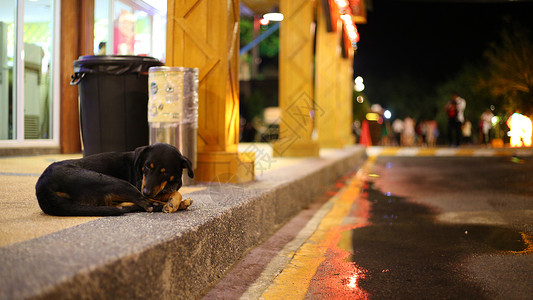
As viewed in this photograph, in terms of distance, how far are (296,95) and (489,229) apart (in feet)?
25.3

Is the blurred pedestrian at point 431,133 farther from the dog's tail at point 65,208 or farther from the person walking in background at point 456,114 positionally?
the dog's tail at point 65,208

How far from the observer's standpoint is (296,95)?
13.0 m

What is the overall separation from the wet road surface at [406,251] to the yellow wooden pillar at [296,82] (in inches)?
159

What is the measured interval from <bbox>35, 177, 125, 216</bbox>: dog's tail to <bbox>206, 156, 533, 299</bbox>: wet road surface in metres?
0.90

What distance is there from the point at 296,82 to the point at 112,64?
7.31 m

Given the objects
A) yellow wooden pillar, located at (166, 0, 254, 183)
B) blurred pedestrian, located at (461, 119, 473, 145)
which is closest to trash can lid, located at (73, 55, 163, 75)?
yellow wooden pillar, located at (166, 0, 254, 183)

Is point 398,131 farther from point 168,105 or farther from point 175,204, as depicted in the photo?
point 175,204

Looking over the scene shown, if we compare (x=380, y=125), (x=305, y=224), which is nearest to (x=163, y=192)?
(x=305, y=224)

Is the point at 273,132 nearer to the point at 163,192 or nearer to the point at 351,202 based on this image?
the point at 351,202

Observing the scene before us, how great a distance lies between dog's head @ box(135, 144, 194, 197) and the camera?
4070 mm

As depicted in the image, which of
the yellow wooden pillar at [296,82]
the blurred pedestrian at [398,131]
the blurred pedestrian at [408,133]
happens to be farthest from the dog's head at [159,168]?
the blurred pedestrian at [398,131]

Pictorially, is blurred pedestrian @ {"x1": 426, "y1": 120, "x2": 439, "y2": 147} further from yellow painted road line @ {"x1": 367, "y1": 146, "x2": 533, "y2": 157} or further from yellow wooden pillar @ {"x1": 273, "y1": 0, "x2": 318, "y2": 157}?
yellow wooden pillar @ {"x1": 273, "y1": 0, "x2": 318, "y2": 157}

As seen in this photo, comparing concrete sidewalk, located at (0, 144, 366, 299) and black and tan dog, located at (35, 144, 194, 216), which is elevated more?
black and tan dog, located at (35, 144, 194, 216)

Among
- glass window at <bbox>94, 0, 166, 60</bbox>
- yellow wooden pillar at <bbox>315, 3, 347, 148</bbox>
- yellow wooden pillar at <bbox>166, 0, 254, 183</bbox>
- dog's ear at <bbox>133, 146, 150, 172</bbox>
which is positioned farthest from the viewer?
yellow wooden pillar at <bbox>315, 3, 347, 148</bbox>
